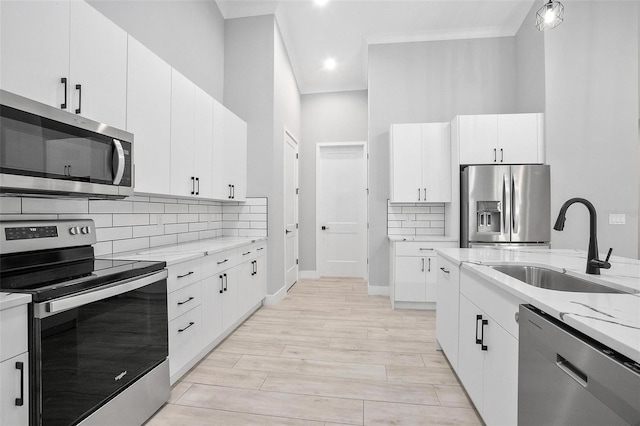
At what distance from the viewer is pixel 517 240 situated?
3.40 metres

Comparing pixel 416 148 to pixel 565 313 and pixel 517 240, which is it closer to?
pixel 517 240

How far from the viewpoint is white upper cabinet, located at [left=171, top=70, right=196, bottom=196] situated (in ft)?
7.97

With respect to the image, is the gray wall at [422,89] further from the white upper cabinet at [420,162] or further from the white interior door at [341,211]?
the white interior door at [341,211]

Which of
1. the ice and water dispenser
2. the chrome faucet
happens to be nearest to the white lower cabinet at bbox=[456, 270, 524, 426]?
the chrome faucet

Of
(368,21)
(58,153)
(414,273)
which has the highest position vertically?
(368,21)

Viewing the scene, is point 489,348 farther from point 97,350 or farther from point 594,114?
point 594,114

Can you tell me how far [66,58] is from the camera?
1.52m

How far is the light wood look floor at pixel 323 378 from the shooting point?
178cm

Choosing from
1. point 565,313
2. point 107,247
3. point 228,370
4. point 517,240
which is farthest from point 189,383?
point 517,240

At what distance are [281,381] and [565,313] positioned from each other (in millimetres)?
1817

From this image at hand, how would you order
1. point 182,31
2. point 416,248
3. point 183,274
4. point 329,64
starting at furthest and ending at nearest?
1. point 329,64
2. point 416,248
3. point 182,31
4. point 183,274

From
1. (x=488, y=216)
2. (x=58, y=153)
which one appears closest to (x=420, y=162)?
(x=488, y=216)

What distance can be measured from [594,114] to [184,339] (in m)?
4.63

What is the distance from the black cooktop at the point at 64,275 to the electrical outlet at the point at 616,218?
4466 mm
